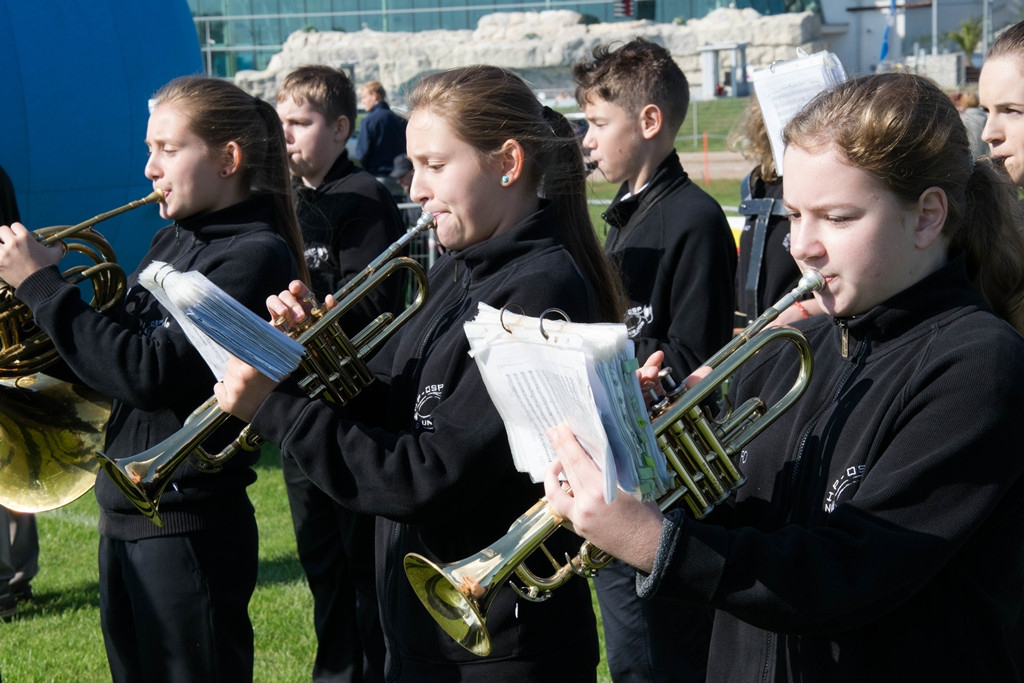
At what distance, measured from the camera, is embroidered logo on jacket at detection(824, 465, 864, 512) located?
1797 millimetres

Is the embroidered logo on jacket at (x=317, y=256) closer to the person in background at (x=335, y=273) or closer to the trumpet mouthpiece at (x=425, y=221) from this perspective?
the person in background at (x=335, y=273)

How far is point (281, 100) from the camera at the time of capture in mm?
5227

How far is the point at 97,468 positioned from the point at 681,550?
2155mm

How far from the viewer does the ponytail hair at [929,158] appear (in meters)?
1.82

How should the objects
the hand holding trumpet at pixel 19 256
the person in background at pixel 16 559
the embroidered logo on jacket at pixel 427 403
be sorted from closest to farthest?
1. the embroidered logo on jacket at pixel 427 403
2. the hand holding trumpet at pixel 19 256
3. the person in background at pixel 16 559

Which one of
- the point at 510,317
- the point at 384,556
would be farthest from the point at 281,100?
the point at 510,317

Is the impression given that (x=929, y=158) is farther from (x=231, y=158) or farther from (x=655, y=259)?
(x=231, y=158)

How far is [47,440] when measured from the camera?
3338 mm

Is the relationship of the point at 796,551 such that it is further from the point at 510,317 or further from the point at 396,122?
the point at 396,122

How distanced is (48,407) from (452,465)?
5.75 ft

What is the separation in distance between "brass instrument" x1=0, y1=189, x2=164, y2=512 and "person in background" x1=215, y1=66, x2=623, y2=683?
40.5 inches

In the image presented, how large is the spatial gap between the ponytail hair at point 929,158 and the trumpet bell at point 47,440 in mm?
2273

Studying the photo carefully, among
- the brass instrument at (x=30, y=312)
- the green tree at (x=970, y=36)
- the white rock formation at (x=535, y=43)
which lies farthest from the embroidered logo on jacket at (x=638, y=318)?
the green tree at (x=970, y=36)

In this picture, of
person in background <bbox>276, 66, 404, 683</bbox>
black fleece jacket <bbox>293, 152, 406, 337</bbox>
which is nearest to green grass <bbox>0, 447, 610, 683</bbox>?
person in background <bbox>276, 66, 404, 683</bbox>
